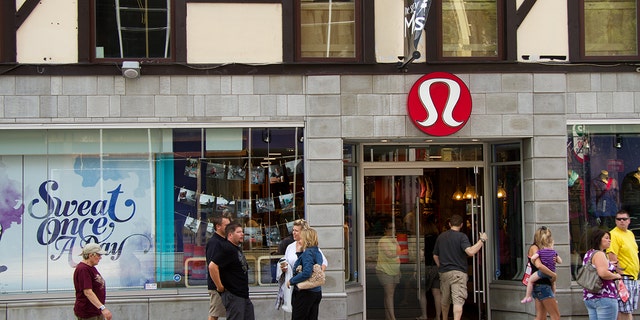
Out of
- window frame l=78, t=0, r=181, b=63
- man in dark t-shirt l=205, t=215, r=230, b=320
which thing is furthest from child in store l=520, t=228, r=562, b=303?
window frame l=78, t=0, r=181, b=63

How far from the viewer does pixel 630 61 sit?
13.4 meters

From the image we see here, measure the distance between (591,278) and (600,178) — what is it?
2852 mm

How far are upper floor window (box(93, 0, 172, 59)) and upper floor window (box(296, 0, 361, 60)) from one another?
6.73 ft

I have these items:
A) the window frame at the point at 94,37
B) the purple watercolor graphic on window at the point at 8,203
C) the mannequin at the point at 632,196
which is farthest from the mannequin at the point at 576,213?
the purple watercolor graphic on window at the point at 8,203

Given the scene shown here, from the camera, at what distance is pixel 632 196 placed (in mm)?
Result: 13633

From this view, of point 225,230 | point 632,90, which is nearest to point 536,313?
point 632,90

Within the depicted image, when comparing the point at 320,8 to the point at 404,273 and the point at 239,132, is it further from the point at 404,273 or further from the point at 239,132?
the point at 404,273

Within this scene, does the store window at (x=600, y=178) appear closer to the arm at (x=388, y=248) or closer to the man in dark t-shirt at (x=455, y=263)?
the man in dark t-shirt at (x=455, y=263)

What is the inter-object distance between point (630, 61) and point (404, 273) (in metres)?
4.92

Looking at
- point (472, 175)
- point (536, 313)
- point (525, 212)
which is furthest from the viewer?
point (472, 175)

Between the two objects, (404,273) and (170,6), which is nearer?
(170,6)

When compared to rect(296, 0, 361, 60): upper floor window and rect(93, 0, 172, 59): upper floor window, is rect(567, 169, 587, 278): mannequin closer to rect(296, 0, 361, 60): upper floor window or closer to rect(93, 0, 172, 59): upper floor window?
rect(296, 0, 361, 60): upper floor window

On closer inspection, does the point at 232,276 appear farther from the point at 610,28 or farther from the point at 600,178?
the point at 610,28

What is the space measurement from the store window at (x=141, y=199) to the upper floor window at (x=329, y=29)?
50.0 inches
